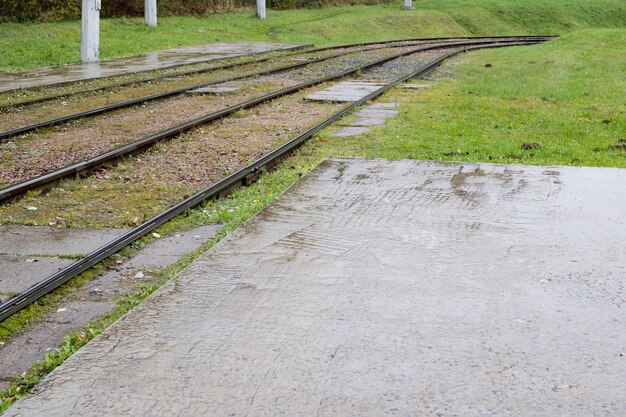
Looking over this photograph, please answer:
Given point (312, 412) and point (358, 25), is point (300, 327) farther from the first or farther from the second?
point (358, 25)

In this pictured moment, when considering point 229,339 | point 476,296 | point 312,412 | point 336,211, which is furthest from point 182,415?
point 336,211

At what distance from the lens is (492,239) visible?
5.60 m

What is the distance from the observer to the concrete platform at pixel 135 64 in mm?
18109

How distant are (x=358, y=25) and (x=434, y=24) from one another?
5591 mm

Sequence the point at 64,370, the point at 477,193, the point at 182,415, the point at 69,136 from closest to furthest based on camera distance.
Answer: the point at 182,415 → the point at 64,370 → the point at 477,193 → the point at 69,136

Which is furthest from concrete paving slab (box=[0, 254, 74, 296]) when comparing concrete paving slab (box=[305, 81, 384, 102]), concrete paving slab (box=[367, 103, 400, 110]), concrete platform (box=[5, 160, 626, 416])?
concrete paving slab (box=[305, 81, 384, 102])

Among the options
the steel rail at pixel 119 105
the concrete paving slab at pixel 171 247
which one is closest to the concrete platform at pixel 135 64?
the steel rail at pixel 119 105

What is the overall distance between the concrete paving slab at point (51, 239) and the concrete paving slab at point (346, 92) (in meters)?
9.00

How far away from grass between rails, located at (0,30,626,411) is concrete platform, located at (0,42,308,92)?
702 cm

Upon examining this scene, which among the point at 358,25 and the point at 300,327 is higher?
the point at 358,25

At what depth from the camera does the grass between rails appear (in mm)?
6973

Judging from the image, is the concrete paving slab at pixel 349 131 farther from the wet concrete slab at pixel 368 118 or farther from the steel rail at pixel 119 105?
the steel rail at pixel 119 105

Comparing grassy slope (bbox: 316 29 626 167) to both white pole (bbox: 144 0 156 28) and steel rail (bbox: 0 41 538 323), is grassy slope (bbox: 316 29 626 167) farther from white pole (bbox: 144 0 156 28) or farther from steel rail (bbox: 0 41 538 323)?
white pole (bbox: 144 0 156 28)

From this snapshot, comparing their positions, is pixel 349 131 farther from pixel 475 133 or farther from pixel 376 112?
pixel 376 112
